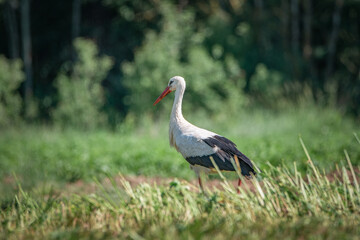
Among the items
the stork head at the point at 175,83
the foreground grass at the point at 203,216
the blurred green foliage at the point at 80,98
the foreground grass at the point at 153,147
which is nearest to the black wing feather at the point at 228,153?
the foreground grass at the point at 203,216

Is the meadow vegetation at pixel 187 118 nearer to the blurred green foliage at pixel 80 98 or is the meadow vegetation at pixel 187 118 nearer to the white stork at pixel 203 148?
the blurred green foliage at pixel 80 98

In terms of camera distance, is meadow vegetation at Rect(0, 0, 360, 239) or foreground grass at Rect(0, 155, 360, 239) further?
meadow vegetation at Rect(0, 0, 360, 239)

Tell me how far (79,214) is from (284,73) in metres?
11.6

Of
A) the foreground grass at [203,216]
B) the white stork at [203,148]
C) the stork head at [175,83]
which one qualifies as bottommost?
the foreground grass at [203,216]

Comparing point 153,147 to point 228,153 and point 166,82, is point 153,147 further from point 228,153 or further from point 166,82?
point 166,82

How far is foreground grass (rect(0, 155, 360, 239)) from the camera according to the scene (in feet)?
9.07

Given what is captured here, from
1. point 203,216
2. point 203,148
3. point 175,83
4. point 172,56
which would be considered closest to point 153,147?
point 175,83

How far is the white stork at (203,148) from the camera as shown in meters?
4.04

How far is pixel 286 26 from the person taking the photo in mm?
15555

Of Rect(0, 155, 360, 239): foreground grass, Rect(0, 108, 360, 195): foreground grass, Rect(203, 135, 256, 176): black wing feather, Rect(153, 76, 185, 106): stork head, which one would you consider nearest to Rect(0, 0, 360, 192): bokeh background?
Rect(0, 108, 360, 195): foreground grass

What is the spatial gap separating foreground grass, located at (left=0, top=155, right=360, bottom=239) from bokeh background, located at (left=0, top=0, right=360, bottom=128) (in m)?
7.53

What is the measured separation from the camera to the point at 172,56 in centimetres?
1198

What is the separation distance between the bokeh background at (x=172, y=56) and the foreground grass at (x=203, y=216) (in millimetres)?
7535

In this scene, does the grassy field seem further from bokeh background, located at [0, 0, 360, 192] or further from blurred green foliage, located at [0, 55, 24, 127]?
blurred green foliage, located at [0, 55, 24, 127]
